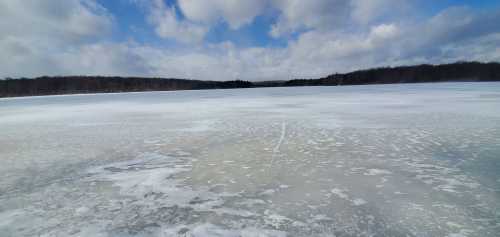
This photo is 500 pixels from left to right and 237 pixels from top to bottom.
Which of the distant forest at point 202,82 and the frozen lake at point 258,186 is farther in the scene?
the distant forest at point 202,82

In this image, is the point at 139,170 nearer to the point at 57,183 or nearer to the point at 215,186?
the point at 57,183

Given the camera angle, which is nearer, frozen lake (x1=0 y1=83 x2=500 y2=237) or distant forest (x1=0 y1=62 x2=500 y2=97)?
frozen lake (x1=0 y1=83 x2=500 y2=237)

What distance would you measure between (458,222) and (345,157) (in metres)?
1.95

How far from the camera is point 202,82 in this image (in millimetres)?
92062

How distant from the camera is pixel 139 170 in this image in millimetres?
3617

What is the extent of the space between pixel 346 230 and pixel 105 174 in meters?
3.16

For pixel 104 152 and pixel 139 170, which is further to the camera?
pixel 104 152

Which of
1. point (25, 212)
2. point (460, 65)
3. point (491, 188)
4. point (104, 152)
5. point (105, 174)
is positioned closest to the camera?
point (25, 212)

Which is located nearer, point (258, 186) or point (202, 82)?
point (258, 186)

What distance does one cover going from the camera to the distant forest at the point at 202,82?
218 feet

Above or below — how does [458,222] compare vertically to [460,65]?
below

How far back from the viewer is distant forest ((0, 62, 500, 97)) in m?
66.4

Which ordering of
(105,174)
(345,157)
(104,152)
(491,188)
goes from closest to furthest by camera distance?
(491,188) < (105,174) < (345,157) < (104,152)

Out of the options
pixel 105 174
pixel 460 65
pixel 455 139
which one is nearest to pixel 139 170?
pixel 105 174
